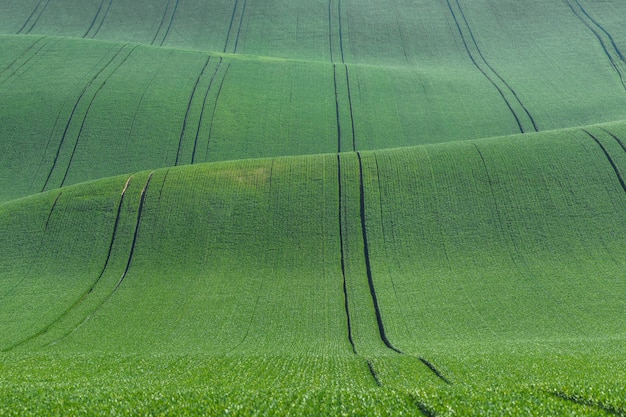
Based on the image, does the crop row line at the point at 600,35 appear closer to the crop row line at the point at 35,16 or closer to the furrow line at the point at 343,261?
Answer: the furrow line at the point at 343,261

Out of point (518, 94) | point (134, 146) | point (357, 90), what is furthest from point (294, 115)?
point (518, 94)

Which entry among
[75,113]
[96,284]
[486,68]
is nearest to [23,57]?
[75,113]

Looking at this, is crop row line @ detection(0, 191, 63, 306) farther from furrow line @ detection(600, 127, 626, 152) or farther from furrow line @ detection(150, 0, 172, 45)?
furrow line @ detection(150, 0, 172, 45)

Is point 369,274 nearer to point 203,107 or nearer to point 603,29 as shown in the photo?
point 203,107

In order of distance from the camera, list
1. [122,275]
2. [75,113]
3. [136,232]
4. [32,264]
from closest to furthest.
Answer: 1. [122,275]
2. [32,264]
3. [136,232]
4. [75,113]

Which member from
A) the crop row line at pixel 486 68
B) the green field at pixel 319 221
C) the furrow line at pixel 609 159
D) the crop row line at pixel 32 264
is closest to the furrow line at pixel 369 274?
the green field at pixel 319 221

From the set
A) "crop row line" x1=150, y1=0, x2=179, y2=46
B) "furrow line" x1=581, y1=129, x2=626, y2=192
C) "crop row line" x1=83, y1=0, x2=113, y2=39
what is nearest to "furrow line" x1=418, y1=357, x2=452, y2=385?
"furrow line" x1=581, y1=129, x2=626, y2=192

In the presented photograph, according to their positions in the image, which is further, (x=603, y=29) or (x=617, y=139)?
(x=603, y=29)
